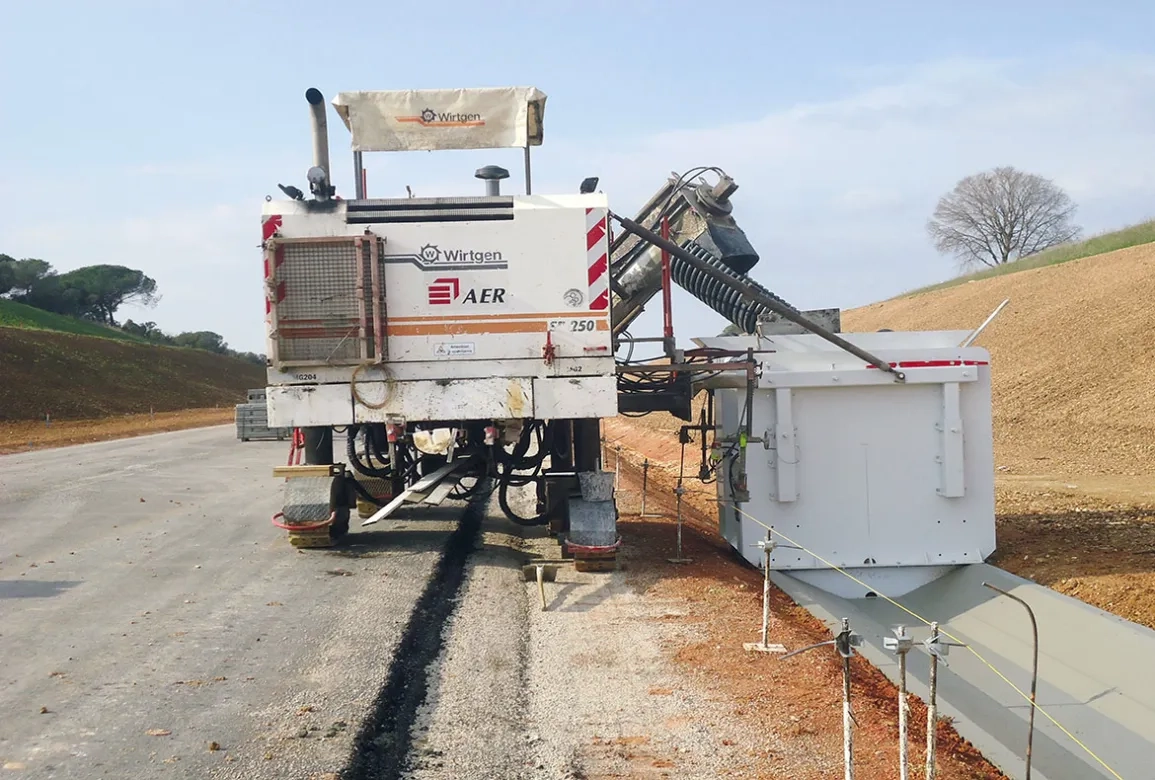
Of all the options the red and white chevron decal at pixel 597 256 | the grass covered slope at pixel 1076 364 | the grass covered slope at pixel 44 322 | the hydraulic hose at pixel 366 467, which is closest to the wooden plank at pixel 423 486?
the hydraulic hose at pixel 366 467

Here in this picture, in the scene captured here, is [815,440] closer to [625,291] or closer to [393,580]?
[625,291]

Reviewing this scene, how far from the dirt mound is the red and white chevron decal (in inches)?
1688

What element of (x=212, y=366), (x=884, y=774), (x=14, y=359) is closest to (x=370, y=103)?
(x=884, y=774)

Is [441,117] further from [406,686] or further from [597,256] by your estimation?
[406,686]

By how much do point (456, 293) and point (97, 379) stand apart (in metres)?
55.4

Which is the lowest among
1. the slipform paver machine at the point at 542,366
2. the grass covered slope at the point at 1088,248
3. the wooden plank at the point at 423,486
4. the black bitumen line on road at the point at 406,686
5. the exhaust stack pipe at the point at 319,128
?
the black bitumen line on road at the point at 406,686

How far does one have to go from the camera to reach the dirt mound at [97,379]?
163ft

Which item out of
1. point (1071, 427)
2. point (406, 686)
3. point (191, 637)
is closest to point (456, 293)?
point (191, 637)

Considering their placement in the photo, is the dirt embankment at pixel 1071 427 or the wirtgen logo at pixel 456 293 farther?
the dirt embankment at pixel 1071 427

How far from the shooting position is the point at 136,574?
9031 mm

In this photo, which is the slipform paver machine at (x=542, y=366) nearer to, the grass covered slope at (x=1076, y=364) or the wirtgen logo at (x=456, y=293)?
the wirtgen logo at (x=456, y=293)

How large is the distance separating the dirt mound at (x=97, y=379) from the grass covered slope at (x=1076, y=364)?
3832 cm

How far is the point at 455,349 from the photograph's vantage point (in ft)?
29.9

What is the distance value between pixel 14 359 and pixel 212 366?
1054 inches
